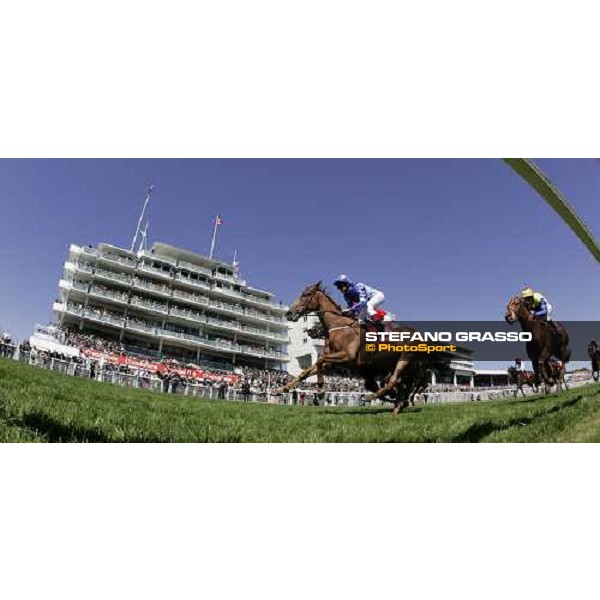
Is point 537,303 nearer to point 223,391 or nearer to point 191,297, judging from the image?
point 223,391

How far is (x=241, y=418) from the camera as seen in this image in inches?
141

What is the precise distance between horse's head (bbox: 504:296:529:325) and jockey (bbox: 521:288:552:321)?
4 centimetres

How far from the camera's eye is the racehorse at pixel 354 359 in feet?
13.2

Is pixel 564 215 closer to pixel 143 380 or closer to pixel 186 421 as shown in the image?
pixel 186 421

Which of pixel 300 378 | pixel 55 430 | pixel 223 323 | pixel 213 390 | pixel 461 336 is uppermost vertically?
pixel 461 336

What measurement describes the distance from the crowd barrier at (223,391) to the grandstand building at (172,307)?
252mm

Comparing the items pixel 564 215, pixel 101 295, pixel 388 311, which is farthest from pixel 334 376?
pixel 564 215

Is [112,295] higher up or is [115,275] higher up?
[115,275]

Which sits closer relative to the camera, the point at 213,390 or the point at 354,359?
the point at 213,390

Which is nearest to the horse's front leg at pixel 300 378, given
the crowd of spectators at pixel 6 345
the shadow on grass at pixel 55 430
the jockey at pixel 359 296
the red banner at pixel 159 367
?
the red banner at pixel 159 367

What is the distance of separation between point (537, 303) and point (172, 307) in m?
3.17

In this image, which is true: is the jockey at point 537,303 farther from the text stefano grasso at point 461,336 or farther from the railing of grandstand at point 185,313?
the railing of grandstand at point 185,313

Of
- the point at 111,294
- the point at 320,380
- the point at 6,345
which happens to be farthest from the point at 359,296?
the point at 6,345

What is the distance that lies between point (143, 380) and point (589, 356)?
12.4 ft
